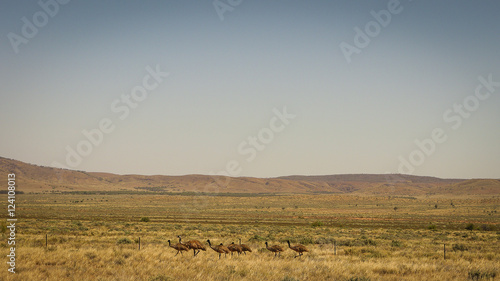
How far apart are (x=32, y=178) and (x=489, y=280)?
682 ft

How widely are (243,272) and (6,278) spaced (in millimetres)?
7479

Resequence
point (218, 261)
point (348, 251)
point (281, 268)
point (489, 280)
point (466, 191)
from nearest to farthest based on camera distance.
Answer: point (489, 280) → point (281, 268) → point (218, 261) → point (348, 251) → point (466, 191)

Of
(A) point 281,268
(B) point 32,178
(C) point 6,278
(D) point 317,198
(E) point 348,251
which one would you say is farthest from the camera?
(B) point 32,178

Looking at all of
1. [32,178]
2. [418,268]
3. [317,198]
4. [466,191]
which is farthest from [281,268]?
[32,178]

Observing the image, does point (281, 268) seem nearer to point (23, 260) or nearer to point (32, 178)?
point (23, 260)

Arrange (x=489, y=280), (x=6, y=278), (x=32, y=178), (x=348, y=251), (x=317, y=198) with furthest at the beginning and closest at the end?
(x=32, y=178), (x=317, y=198), (x=348, y=251), (x=489, y=280), (x=6, y=278)

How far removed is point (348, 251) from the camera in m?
21.0

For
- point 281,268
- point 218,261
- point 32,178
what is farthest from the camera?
point 32,178

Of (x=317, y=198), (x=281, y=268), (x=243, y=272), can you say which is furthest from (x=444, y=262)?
(x=317, y=198)

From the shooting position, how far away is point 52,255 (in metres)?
16.2

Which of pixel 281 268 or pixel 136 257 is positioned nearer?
pixel 281 268

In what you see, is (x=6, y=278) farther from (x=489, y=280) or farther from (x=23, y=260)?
(x=489, y=280)

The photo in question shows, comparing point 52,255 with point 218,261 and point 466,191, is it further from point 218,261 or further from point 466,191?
point 466,191

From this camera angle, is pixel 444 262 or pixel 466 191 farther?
pixel 466 191
